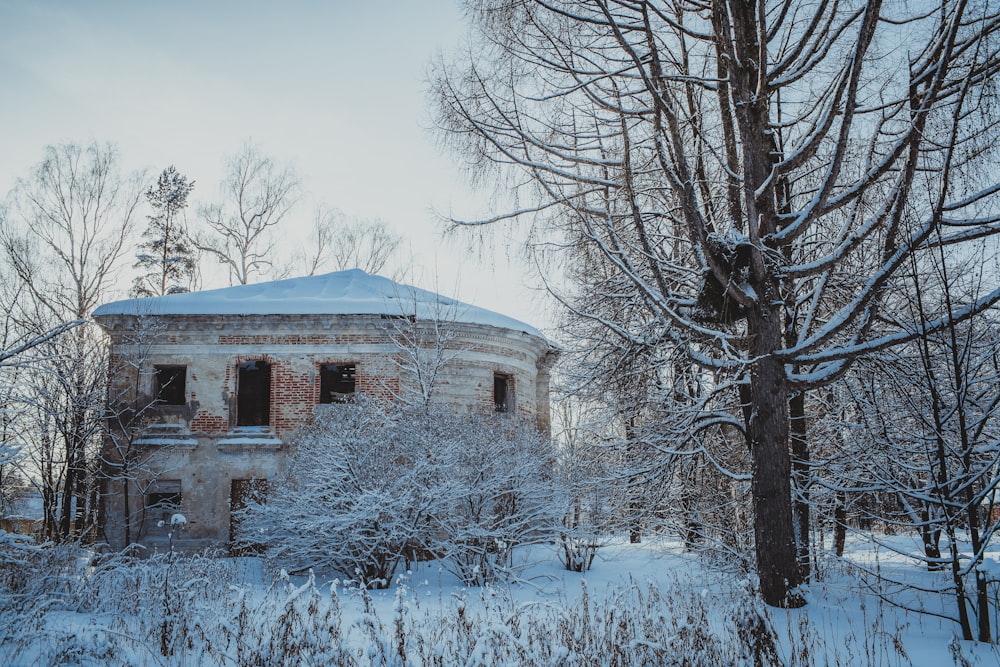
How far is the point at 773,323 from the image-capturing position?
23.9ft

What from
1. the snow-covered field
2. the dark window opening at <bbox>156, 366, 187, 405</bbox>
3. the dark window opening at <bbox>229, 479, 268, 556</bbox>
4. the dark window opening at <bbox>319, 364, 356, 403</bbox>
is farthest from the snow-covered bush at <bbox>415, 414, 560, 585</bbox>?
the dark window opening at <bbox>156, 366, 187, 405</bbox>

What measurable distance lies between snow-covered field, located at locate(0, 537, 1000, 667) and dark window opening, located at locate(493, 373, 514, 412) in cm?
1068

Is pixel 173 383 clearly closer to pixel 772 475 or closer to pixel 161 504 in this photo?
pixel 161 504

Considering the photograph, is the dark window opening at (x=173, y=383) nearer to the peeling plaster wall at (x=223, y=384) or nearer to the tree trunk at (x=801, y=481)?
the peeling plaster wall at (x=223, y=384)

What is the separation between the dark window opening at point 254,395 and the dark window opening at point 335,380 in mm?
1542

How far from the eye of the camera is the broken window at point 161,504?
1702cm

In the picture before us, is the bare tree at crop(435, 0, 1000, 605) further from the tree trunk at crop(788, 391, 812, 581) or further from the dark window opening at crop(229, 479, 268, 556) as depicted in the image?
the dark window opening at crop(229, 479, 268, 556)

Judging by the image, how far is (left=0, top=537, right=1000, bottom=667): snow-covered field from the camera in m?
4.95

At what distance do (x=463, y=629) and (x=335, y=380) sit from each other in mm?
14128

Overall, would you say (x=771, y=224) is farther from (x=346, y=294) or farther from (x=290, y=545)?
(x=346, y=294)

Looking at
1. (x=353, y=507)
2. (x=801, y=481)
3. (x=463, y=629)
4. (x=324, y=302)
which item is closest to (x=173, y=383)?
(x=324, y=302)

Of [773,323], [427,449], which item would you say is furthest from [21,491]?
[773,323]

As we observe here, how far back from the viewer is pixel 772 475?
700 centimetres

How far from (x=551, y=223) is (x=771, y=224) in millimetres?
2691
